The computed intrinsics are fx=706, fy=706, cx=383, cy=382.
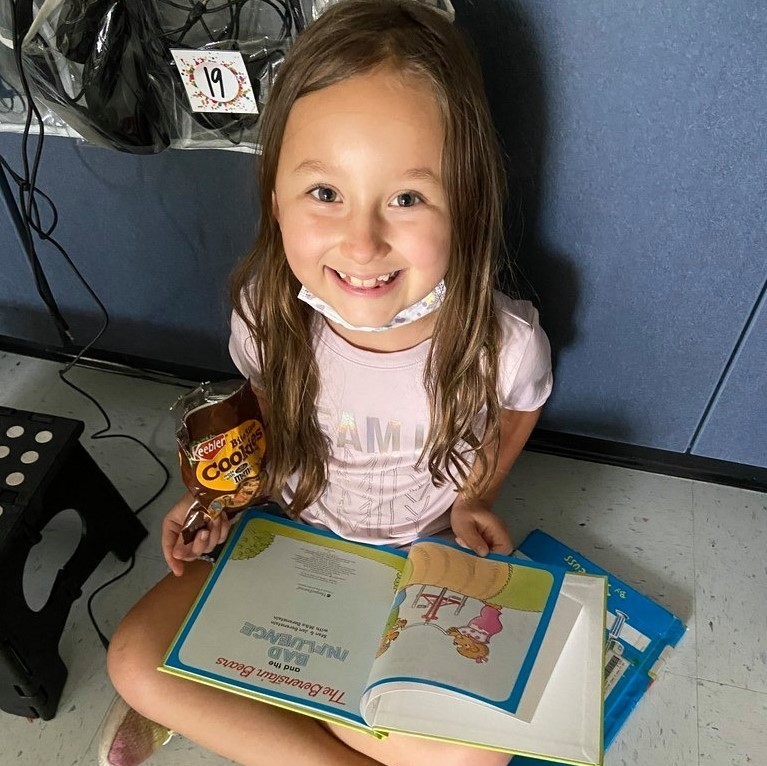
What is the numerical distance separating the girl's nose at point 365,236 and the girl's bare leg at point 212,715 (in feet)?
1.70

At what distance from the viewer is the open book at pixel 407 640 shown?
27.8 inches

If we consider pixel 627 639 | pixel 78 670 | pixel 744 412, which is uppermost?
pixel 744 412

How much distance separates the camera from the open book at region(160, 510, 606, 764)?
705 mm

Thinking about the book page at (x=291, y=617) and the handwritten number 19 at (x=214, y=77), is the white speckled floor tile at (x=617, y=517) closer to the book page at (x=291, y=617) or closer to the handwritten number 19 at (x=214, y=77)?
the book page at (x=291, y=617)

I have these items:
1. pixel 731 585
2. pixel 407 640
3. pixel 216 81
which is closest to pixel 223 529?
pixel 407 640

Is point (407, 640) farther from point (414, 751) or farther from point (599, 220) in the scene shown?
point (599, 220)

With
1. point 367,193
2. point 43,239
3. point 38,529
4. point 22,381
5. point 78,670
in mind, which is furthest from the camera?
point 22,381

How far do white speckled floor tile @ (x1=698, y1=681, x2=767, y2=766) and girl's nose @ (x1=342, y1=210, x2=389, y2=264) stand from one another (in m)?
0.74

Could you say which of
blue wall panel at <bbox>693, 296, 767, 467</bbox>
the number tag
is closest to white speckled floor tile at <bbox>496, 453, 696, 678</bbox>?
blue wall panel at <bbox>693, 296, 767, 467</bbox>

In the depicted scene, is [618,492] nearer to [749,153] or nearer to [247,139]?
[749,153]

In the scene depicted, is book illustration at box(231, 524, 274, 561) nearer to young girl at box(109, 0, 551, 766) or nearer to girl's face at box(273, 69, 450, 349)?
young girl at box(109, 0, 551, 766)

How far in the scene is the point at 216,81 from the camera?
721 millimetres

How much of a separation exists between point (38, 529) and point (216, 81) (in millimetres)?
550

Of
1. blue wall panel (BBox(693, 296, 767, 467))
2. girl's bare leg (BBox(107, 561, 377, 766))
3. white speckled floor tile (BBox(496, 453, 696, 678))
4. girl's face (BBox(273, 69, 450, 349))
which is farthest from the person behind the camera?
white speckled floor tile (BBox(496, 453, 696, 678))
